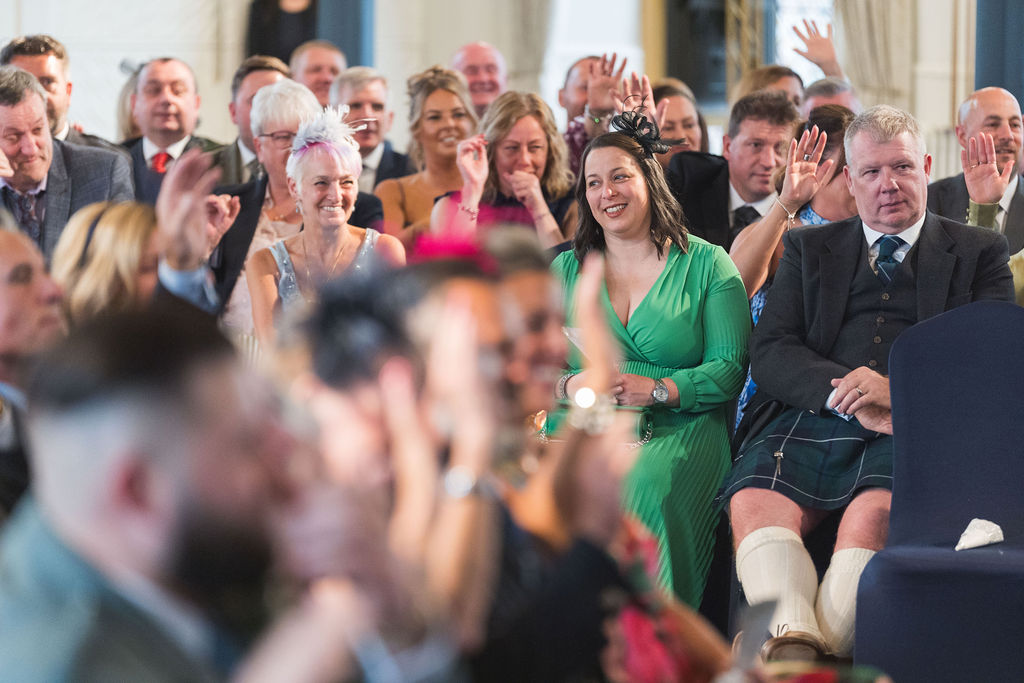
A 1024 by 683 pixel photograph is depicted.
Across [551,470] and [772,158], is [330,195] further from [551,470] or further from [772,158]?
[551,470]

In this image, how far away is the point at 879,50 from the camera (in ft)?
25.6

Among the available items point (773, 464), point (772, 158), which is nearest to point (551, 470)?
point (773, 464)

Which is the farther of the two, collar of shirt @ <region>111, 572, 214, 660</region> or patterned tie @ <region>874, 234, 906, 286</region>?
patterned tie @ <region>874, 234, 906, 286</region>

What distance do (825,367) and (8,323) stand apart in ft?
6.41

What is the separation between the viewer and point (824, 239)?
123 inches

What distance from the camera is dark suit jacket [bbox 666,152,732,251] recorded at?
3.83 m

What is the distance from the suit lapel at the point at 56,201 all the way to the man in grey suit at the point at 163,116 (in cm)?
66

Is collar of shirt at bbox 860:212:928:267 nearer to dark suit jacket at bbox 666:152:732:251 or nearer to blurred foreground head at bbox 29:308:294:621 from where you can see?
dark suit jacket at bbox 666:152:732:251

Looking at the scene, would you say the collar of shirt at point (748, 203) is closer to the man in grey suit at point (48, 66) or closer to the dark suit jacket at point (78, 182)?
the dark suit jacket at point (78, 182)

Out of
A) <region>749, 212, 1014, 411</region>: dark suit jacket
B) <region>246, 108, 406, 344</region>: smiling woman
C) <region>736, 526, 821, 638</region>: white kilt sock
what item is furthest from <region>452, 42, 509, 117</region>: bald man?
<region>736, 526, 821, 638</region>: white kilt sock

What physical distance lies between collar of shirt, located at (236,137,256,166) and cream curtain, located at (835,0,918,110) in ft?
15.2

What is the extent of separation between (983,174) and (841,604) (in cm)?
156

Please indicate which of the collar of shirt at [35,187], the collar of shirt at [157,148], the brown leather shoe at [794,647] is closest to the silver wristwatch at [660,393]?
the brown leather shoe at [794,647]

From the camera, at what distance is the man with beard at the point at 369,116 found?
4512mm
